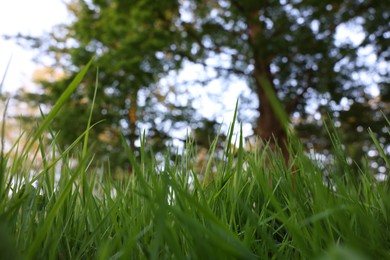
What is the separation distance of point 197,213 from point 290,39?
5.90 metres

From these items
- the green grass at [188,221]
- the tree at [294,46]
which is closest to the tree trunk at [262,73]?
the tree at [294,46]

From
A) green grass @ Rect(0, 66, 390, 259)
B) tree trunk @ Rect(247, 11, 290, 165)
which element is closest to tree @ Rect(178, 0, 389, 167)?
tree trunk @ Rect(247, 11, 290, 165)

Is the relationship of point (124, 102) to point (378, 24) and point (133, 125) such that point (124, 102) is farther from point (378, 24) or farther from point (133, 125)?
point (378, 24)

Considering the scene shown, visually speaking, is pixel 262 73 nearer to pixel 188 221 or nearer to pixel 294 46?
pixel 294 46

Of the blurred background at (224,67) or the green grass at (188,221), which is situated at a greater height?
the blurred background at (224,67)

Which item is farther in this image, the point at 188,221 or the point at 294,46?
the point at 294,46

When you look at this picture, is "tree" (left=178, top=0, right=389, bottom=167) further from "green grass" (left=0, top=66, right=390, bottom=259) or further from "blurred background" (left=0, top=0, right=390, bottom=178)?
"green grass" (left=0, top=66, right=390, bottom=259)

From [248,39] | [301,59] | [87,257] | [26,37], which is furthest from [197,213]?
[26,37]

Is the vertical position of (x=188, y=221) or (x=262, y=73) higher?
(x=262, y=73)

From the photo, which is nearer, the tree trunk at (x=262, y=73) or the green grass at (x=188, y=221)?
the green grass at (x=188, y=221)

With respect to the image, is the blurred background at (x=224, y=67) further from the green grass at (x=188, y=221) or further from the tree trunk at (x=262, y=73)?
the green grass at (x=188, y=221)

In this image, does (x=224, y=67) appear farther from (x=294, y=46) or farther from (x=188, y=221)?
(x=188, y=221)

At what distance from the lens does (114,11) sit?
6.06 metres

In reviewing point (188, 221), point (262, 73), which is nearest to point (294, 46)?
point (262, 73)
